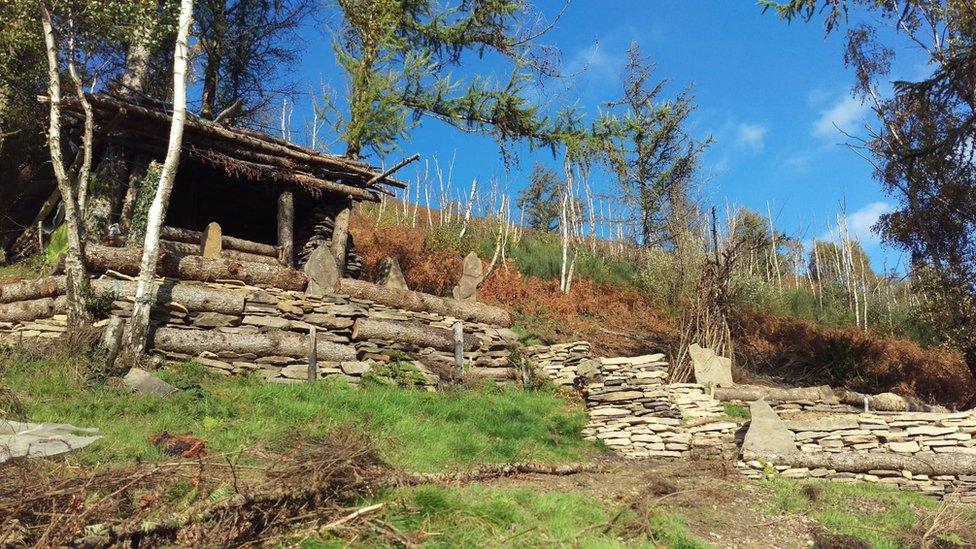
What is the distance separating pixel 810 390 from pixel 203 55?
62.3 ft

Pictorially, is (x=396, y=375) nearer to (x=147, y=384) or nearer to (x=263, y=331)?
(x=263, y=331)

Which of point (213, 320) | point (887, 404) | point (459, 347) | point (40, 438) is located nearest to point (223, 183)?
point (213, 320)

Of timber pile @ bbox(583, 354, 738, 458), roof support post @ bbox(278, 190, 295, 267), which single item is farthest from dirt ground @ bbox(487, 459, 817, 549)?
roof support post @ bbox(278, 190, 295, 267)

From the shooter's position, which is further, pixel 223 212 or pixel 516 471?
pixel 223 212

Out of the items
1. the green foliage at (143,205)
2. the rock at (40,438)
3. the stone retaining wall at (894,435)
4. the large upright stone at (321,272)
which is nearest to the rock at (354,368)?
the large upright stone at (321,272)

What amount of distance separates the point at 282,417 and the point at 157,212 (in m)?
4.26

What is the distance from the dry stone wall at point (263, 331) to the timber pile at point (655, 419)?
2.89 m

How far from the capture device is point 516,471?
24.0 ft

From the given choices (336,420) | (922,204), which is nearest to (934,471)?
(336,420)

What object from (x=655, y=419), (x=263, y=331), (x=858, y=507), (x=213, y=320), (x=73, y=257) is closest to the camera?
(x=858, y=507)

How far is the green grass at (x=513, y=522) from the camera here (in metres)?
5.03

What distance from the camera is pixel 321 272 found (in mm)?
12695

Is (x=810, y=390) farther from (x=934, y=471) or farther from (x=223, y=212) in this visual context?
(x=223, y=212)

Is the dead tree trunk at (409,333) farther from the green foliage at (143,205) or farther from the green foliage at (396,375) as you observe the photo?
the green foliage at (143,205)
